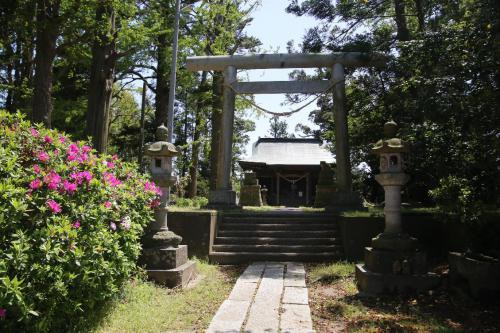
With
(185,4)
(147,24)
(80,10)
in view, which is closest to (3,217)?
(80,10)

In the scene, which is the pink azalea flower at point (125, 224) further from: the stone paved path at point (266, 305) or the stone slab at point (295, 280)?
the stone slab at point (295, 280)

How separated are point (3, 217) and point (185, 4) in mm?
16165

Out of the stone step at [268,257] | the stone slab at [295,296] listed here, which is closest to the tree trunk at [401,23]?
the stone step at [268,257]

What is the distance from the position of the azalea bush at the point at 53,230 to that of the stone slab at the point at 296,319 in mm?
1885

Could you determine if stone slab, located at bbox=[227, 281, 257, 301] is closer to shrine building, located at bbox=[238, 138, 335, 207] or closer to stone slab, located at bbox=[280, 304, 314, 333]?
stone slab, located at bbox=[280, 304, 314, 333]

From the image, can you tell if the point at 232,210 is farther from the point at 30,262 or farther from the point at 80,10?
the point at 30,262

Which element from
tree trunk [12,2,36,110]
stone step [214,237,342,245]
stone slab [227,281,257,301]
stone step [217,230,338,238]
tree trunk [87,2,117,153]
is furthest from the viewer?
tree trunk [12,2,36,110]

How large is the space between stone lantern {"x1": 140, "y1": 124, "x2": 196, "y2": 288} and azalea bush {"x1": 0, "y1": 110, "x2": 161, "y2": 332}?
1.45 meters

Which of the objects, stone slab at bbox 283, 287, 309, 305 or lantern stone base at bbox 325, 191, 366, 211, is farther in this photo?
lantern stone base at bbox 325, 191, 366, 211

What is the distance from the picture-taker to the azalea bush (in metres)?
3.01

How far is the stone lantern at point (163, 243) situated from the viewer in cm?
614

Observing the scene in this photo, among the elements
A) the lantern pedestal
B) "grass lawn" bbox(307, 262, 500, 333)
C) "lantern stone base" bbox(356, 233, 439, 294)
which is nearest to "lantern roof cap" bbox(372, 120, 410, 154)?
"lantern stone base" bbox(356, 233, 439, 294)

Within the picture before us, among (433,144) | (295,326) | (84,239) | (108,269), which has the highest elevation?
(433,144)

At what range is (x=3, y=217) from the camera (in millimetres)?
2979
